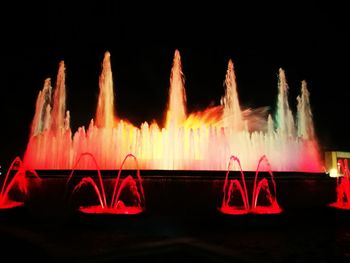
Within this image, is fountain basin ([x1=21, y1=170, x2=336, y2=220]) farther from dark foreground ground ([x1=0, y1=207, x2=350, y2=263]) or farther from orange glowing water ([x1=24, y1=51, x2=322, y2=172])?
orange glowing water ([x1=24, y1=51, x2=322, y2=172])

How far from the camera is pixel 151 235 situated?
31.8ft

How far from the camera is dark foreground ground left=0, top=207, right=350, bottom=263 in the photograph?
25.1ft

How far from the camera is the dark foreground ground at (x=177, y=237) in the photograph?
25.1 feet

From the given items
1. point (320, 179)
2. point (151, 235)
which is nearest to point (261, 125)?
point (320, 179)

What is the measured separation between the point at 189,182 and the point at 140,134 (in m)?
10.5

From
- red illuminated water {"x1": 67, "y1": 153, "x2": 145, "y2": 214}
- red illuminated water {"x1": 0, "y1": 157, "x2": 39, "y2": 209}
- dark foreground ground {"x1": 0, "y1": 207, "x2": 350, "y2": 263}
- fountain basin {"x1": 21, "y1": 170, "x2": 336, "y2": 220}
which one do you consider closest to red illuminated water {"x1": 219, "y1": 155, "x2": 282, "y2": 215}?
fountain basin {"x1": 21, "y1": 170, "x2": 336, "y2": 220}

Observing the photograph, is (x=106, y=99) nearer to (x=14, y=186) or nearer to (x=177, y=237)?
(x=14, y=186)

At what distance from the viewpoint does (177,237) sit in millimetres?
9516

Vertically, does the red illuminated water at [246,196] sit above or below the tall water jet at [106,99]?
below

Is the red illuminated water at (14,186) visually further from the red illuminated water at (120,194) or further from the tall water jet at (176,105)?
the tall water jet at (176,105)

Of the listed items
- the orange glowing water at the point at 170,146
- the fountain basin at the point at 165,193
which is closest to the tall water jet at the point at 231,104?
the orange glowing water at the point at 170,146

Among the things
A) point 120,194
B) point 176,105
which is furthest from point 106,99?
point 120,194

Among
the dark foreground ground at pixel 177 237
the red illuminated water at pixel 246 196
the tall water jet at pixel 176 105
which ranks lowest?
the dark foreground ground at pixel 177 237

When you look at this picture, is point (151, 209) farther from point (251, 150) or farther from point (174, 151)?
point (251, 150)
